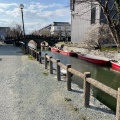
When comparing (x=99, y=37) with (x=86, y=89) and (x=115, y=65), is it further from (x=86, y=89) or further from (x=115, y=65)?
(x=86, y=89)

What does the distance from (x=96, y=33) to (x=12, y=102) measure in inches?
933

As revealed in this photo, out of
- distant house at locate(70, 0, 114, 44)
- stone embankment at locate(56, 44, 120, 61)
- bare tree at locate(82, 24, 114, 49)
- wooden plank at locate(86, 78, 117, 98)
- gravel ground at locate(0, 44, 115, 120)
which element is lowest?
gravel ground at locate(0, 44, 115, 120)

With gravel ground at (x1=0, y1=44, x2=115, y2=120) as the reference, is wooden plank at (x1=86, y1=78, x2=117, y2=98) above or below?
above

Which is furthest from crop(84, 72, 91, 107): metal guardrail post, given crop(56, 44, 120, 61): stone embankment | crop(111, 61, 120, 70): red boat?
A: crop(56, 44, 120, 61): stone embankment

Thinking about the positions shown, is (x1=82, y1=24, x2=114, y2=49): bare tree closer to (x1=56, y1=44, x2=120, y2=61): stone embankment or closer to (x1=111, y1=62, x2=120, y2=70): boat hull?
(x1=56, y1=44, x2=120, y2=61): stone embankment

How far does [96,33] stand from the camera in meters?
28.4

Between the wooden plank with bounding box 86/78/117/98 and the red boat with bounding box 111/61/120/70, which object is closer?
the wooden plank with bounding box 86/78/117/98

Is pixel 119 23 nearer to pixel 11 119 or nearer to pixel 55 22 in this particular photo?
pixel 11 119

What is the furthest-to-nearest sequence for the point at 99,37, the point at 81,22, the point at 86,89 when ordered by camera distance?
1. the point at 81,22
2. the point at 99,37
3. the point at 86,89

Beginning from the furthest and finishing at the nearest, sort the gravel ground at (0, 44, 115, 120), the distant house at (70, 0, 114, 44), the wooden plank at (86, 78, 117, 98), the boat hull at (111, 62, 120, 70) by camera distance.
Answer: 1. the distant house at (70, 0, 114, 44)
2. the boat hull at (111, 62, 120, 70)
3. the gravel ground at (0, 44, 115, 120)
4. the wooden plank at (86, 78, 117, 98)

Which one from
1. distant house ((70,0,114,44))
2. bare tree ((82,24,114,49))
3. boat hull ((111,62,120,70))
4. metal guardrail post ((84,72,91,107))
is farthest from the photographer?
distant house ((70,0,114,44))

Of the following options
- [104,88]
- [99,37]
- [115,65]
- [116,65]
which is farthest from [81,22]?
[104,88]

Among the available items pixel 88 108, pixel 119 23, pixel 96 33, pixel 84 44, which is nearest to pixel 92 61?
pixel 96 33

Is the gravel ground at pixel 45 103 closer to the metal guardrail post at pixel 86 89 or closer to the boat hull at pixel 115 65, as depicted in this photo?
the metal guardrail post at pixel 86 89
